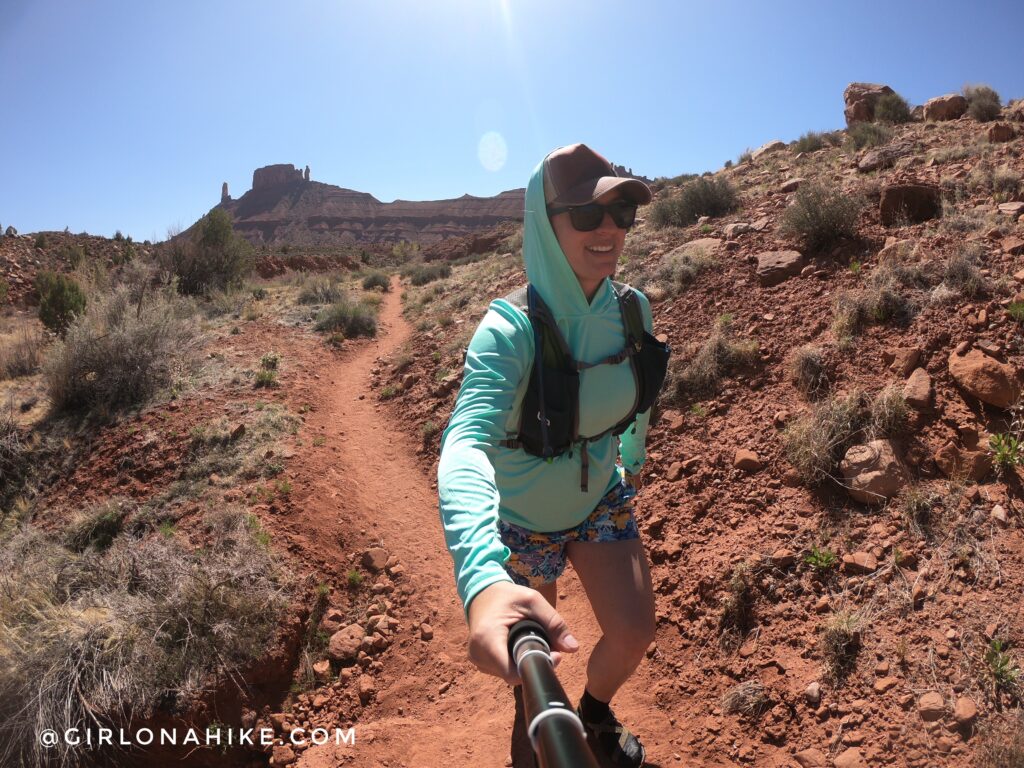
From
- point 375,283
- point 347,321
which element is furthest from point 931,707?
point 375,283

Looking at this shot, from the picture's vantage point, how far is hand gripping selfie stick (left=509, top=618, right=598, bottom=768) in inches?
27.4

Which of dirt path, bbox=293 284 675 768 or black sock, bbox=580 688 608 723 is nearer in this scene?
black sock, bbox=580 688 608 723

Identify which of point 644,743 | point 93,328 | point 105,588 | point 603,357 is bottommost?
point 644,743

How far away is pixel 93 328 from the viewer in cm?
808

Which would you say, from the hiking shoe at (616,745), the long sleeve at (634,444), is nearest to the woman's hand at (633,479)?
the long sleeve at (634,444)

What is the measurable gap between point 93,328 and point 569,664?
8.81 meters

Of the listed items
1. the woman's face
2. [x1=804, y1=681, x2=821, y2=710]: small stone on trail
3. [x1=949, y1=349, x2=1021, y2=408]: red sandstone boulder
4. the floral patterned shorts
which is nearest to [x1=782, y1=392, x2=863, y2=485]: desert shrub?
[x1=949, y1=349, x2=1021, y2=408]: red sandstone boulder

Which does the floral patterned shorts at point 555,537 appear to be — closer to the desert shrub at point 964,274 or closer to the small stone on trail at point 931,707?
the small stone on trail at point 931,707

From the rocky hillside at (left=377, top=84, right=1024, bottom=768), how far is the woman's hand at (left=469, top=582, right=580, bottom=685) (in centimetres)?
226

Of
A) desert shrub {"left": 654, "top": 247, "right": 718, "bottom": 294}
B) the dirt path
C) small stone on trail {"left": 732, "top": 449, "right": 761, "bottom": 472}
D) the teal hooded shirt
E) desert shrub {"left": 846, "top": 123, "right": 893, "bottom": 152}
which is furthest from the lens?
desert shrub {"left": 846, "top": 123, "right": 893, "bottom": 152}

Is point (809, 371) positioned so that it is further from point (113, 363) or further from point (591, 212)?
point (113, 363)

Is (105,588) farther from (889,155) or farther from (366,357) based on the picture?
(889,155)

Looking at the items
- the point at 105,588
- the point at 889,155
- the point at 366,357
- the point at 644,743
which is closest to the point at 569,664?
the point at 644,743

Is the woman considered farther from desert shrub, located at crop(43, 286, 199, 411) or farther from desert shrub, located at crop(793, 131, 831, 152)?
desert shrub, located at crop(793, 131, 831, 152)
